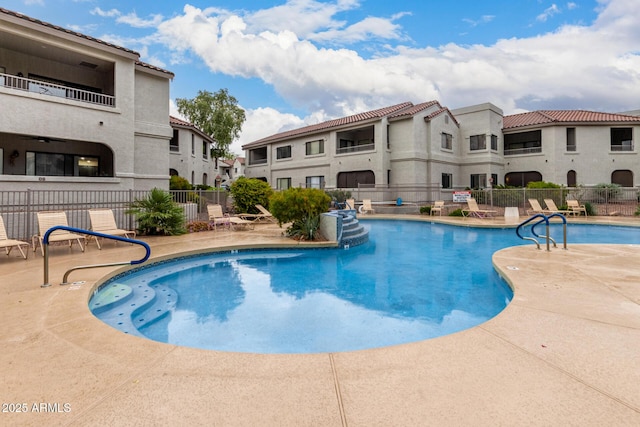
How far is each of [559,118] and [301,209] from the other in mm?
28315

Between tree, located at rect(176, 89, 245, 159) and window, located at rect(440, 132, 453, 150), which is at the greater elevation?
tree, located at rect(176, 89, 245, 159)

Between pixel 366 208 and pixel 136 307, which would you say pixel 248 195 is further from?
pixel 136 307

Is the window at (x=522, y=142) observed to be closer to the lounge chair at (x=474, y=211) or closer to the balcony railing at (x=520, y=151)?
the balcony railing at (x=520, y=151)

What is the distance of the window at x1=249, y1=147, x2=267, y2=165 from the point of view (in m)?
38.2

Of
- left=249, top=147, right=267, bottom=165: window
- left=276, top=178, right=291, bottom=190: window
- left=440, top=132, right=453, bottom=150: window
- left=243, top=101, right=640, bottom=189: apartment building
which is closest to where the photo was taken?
left=243, top=101, right=640, bottom=189: apartment building

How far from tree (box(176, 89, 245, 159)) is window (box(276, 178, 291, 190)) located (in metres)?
10.5

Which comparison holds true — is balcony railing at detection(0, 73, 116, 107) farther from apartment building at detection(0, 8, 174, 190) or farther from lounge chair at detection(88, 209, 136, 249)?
lounge chair at detection(88, 209, 136, 249)

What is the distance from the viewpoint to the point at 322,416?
2.36m

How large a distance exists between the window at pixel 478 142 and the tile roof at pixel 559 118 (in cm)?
319

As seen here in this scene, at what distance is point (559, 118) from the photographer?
2870 centimetres

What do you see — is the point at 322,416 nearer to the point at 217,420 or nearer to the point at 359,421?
the point at 359,421

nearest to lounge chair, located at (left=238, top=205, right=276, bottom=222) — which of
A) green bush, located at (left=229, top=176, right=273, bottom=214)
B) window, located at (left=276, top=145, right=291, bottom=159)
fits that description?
green bush, located at (left=229, top=176, right=273, bottom=214)

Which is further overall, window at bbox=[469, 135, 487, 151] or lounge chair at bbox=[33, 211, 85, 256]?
window at bbox=[469, 135, 487, 151]

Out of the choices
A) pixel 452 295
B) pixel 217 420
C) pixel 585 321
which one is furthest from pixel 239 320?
pixel 585 321
